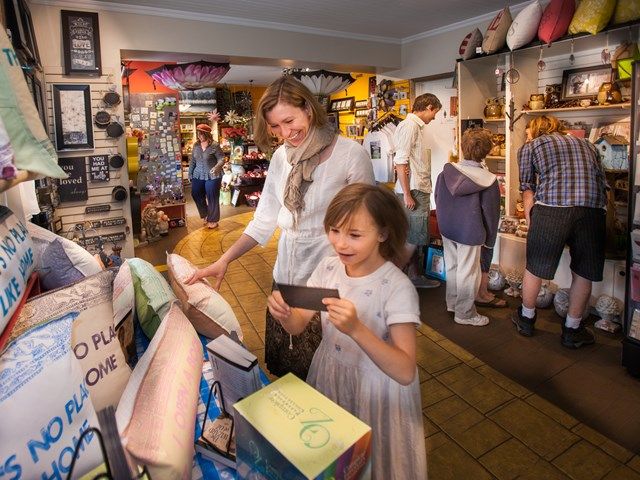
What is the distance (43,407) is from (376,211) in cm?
91

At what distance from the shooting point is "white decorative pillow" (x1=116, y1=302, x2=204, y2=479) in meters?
0.85

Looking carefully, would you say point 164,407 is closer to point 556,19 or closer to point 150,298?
point 150,298

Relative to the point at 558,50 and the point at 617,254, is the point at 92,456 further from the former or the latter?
the point at 558,50

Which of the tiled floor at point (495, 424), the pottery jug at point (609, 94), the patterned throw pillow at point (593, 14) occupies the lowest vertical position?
the tiled floor at point (495, 424)

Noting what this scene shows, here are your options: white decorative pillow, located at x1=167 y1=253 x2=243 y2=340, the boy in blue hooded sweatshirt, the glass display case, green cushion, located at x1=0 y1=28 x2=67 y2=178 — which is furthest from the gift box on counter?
the boy in blue hooded sweatshirt

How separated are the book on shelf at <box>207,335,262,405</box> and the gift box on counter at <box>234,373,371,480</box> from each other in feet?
0.45

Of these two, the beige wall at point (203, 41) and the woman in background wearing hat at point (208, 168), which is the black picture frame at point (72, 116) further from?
the woman in background wearing hat at point (208, 168)

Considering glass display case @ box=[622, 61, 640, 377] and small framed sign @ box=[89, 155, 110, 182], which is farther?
small framed sign @ box=[89, 155, 110, 182]

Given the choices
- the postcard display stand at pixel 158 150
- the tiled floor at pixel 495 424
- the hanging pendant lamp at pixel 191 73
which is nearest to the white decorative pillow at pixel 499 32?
the tiled floor at pixel 495 424

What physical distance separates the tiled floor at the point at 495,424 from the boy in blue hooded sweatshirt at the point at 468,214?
0.32 metres

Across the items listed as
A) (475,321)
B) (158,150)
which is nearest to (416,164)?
(475,321)

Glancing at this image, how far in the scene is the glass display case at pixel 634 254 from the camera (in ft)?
8.23

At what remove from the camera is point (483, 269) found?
12.6ft

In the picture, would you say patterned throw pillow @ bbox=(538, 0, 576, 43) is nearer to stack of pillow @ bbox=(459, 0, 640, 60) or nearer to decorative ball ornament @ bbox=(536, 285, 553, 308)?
stack of pillow @ bbox=(459, 0, 640, 60)
